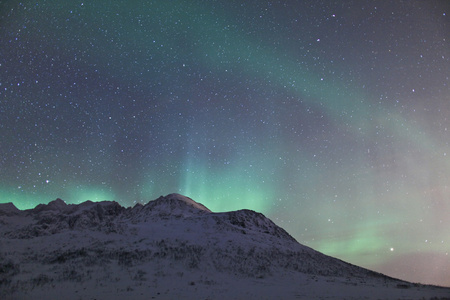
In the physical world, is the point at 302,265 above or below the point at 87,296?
above

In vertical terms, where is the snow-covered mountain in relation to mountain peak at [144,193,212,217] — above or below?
below

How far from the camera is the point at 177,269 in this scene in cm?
→ 2817

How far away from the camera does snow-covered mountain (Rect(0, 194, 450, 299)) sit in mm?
18734

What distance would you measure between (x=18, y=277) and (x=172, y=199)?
6507 cm

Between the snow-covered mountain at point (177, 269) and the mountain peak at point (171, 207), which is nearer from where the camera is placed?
the snow-covered mountain at point (177, 269)

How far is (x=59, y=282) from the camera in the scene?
20.6 m

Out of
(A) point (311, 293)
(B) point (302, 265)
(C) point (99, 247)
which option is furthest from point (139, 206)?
(A) point (311, 293)

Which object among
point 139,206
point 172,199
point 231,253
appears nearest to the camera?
point 231,253

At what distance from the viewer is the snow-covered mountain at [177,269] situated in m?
18.7

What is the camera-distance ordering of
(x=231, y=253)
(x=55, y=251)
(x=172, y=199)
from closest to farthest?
1. (x=55, y=251)
2. (x=231, y=253)
3. (x=172, y=199)

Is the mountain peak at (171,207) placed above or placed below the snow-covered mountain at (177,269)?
above

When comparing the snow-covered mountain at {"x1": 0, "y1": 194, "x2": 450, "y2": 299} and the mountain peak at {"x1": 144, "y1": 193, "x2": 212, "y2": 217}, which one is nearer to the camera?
the snow-covered mountain at {"x1": 0, "y1": 194, "x2": 450, "y2": 299}

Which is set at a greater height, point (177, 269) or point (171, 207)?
point (171, 207)

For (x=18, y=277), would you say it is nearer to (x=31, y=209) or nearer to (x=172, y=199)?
(x=172, y=199)
